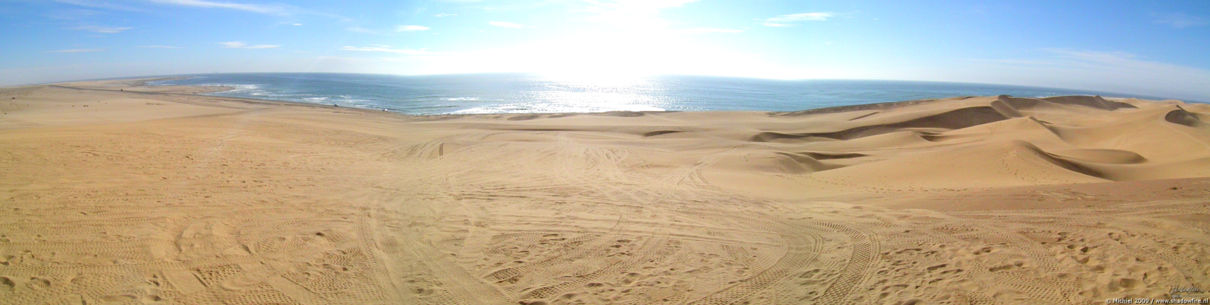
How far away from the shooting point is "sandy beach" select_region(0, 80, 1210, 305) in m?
4.84

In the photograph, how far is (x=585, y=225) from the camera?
7.34 metres

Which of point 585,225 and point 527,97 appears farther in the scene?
point 527,97

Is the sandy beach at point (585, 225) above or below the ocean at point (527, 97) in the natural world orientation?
below

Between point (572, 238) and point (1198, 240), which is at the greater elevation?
point (1198, 240)

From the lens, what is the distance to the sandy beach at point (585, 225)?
4840mm

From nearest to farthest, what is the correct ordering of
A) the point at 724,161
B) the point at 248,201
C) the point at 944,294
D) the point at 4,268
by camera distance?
1. the point at 944,294
2. the point at 4,268
3. the point at 248,201
4. the point at 724,161

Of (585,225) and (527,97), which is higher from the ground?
(527,97)

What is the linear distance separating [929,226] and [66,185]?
518 inches

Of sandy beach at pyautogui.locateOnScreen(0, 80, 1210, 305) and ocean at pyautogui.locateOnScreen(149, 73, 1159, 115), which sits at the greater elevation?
ocean at pyautogui.locateOnScreen(149, 73, 1159, 115)

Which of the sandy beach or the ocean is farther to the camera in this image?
the ocean

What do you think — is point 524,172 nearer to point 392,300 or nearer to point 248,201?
point 248,201

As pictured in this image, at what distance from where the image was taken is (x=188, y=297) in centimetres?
464

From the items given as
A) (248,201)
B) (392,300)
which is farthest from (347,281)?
(248,201)

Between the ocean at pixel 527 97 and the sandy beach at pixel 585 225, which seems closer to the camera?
the sandy beach at pixel 585 225
